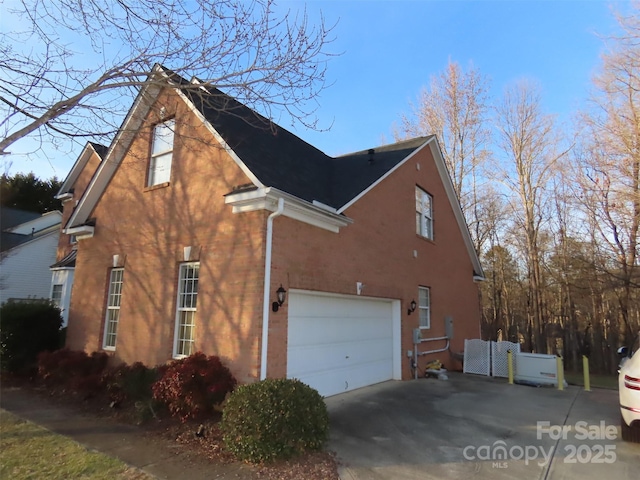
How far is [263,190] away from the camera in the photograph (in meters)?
7.30

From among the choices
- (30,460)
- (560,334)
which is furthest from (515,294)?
(30,460)

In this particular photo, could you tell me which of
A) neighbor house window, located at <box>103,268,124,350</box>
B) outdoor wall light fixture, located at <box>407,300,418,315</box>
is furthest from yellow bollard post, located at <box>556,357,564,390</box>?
neighbor house window, located at <box>103,268,124,350</box>

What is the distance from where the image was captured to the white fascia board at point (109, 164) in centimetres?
989

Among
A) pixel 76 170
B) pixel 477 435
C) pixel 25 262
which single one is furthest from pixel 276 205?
pixel 25 262

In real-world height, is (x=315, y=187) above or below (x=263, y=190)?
above

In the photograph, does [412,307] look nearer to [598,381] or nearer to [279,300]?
[279,300]

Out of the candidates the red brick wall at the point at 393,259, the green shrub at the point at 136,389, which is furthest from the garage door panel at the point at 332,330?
the green shrub at the point at 136,389

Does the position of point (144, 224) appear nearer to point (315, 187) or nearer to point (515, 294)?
point (315, 187)

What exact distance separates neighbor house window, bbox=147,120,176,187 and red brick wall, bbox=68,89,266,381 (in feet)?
0.65

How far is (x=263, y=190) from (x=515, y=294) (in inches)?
1110

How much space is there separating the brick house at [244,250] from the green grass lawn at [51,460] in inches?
95.7

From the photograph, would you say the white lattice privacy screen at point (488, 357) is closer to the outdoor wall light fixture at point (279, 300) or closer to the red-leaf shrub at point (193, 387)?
the outdoor wall light fixture at point (279, 300)

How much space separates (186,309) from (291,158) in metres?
4.81

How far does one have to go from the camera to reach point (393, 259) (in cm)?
1166
